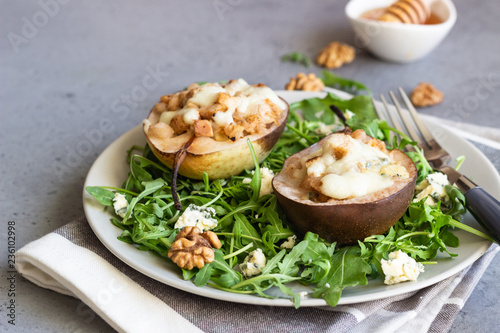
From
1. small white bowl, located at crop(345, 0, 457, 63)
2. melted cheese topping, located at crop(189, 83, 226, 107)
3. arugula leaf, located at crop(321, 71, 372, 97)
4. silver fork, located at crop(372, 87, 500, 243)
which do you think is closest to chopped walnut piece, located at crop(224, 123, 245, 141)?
melted cheese topping, located at crop(189, 83, 226, 107)

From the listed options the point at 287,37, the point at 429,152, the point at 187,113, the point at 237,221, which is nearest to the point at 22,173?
the point at 187,113

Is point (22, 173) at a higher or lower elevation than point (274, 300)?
lower

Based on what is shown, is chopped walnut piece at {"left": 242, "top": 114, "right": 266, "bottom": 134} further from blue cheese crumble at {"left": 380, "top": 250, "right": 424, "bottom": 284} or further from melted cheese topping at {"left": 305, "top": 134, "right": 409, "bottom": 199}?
blue cheese crumble at {"left": 380, "top": 250, "right": 424, "bottom": 284}

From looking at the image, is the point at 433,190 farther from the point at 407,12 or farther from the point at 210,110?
the point at 407,12

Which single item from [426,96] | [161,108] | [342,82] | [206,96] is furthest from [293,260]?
[426,96]

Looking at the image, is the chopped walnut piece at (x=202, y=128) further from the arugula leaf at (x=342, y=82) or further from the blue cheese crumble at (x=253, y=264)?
the arugula leaf at (x=342, y=82)

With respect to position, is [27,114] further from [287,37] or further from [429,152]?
[429,152]

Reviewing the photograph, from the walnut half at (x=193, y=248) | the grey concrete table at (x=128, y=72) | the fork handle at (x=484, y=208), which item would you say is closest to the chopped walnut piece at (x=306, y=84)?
the grey concrete table at (x=128, y=72)
